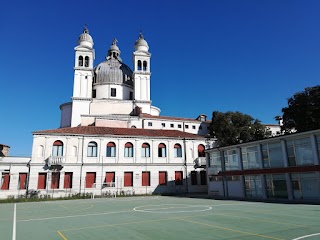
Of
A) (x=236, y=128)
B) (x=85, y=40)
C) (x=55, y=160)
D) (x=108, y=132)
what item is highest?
(x=85, y=40)

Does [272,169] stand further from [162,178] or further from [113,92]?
[113,92]

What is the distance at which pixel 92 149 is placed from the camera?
4253 cm

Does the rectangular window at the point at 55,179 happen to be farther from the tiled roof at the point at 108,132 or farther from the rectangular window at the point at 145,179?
the rectangular window at the point at 145,179

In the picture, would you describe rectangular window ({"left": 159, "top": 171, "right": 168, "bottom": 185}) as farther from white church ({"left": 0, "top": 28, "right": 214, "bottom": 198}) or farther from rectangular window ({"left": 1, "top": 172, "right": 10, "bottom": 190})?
rectangular window ({"left": 1, "top": 172, "right": 10, "bottom": 190})

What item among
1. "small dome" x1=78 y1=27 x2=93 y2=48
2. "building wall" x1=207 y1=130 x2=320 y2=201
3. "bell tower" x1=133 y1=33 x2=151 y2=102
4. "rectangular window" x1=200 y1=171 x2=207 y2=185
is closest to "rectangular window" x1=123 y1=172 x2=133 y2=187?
"rectangular window" x1=200 y1=171 x2=207 y2=185

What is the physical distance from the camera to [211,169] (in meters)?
38.5

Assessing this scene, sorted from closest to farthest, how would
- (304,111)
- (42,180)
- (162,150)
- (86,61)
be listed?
(42,180), (162,150), (304,111), (86,61)

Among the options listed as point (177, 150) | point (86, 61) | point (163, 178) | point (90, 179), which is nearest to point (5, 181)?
point (90, 179)

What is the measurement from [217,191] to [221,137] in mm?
29512

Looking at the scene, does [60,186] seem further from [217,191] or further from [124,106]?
[124,106]

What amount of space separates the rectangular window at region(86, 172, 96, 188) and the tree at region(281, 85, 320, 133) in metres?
40.0

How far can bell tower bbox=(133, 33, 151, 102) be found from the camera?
247 ft

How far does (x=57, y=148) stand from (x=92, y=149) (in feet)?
17.3

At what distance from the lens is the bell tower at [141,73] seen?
75.2 metres
